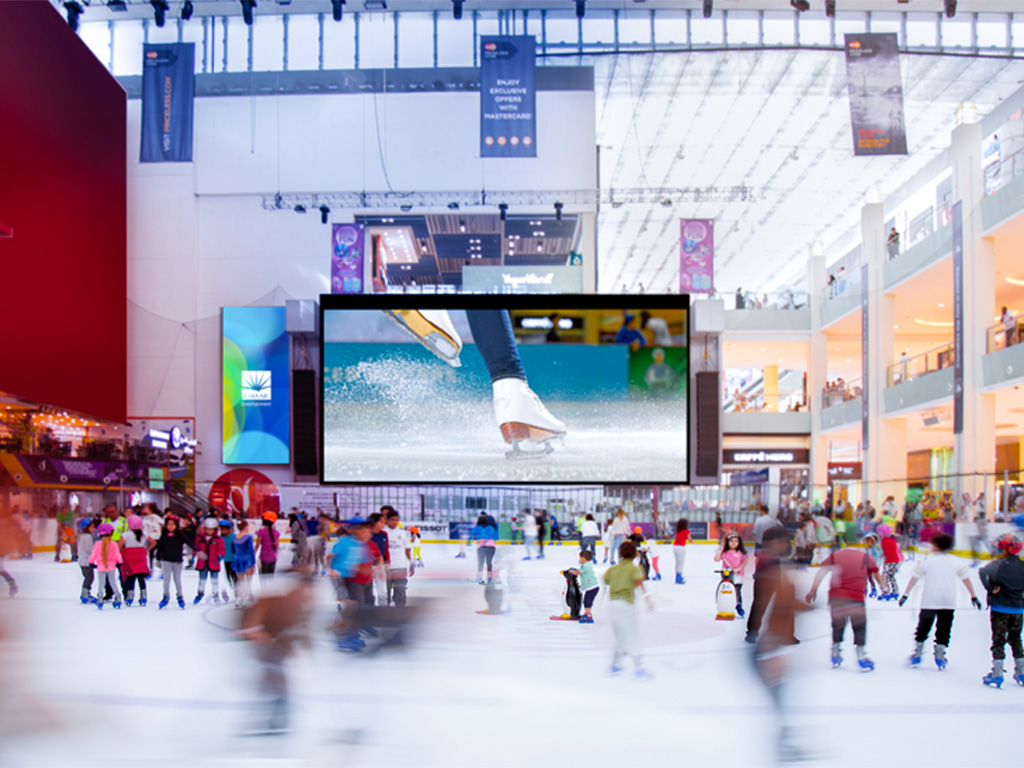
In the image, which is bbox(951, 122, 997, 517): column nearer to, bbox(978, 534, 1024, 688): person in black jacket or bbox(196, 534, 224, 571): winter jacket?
bbox(978, 534, 1024, 688): person in black jacket

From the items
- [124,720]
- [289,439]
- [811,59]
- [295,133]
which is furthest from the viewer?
[295,133]

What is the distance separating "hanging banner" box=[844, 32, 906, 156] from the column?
8.50m

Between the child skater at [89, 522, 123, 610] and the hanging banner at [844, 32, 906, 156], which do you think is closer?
the child skater at [89, 522, 123, 610]

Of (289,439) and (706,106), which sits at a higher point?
(706,106)

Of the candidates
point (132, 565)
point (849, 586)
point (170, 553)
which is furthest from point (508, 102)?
point (849, 586)

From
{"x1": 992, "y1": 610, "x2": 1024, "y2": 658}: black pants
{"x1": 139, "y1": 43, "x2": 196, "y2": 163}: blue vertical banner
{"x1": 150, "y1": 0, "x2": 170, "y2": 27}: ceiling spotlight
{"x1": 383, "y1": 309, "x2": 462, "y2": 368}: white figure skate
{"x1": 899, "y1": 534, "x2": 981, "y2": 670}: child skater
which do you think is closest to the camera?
{"x1": 992, "y1": 610, "x2": 1024, "y2": 658}: black pants

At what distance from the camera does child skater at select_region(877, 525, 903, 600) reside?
13864mm

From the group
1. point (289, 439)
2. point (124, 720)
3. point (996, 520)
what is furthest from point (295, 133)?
point (124, 720)

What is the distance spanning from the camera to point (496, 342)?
24.7 m

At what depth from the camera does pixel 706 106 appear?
29.7 metres

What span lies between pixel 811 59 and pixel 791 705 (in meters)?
25.2

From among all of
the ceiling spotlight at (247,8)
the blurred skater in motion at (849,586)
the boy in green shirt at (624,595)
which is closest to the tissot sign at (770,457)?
the ceiling spotlight at (247,8)

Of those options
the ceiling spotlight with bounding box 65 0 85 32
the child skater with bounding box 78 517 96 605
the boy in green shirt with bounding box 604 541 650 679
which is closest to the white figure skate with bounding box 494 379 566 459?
the child skater with bounding box 78 517 96 605

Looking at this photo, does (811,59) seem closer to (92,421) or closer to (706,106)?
(706,106)
